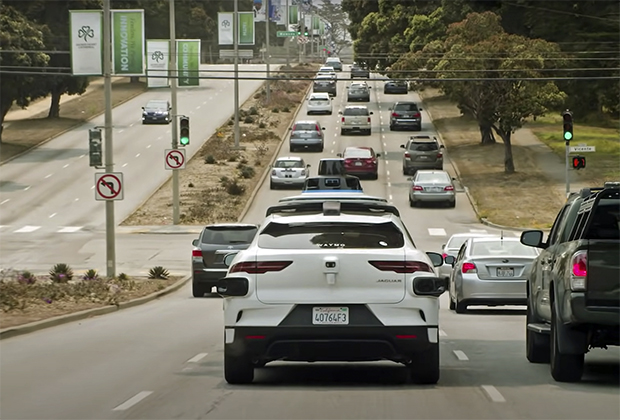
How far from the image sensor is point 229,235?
27.6 meters

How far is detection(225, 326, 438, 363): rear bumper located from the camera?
11617 mm

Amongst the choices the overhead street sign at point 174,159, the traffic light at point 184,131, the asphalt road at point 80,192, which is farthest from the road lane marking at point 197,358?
the overhead street sign at point 174,159

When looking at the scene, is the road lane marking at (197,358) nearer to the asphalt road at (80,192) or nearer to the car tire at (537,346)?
the car tire at (537,346)

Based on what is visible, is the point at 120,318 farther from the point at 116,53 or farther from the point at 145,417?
the point at 116,53

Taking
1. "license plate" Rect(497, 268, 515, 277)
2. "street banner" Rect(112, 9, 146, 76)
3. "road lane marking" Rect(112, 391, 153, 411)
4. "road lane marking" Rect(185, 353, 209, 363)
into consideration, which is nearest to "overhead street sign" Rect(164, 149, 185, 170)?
"street banner" Rect(112, 9, 146, 76)

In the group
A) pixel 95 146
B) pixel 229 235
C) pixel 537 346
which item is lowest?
pixel 229 235

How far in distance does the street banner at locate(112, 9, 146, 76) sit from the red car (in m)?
19.4

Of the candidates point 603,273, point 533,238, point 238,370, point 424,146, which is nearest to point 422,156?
point 424,146

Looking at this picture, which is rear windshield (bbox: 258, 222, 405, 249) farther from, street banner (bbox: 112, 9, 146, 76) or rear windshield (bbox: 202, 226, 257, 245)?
street banner (bbox: 112, 9, 146, 76)

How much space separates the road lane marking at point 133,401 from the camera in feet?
36.3

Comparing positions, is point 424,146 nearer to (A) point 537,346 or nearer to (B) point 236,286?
(A) point 537,346

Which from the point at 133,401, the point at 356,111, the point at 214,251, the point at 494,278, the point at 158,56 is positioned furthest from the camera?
the point at 356,111

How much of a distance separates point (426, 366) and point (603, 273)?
2.01m

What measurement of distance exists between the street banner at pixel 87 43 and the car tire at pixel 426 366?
943 inches
